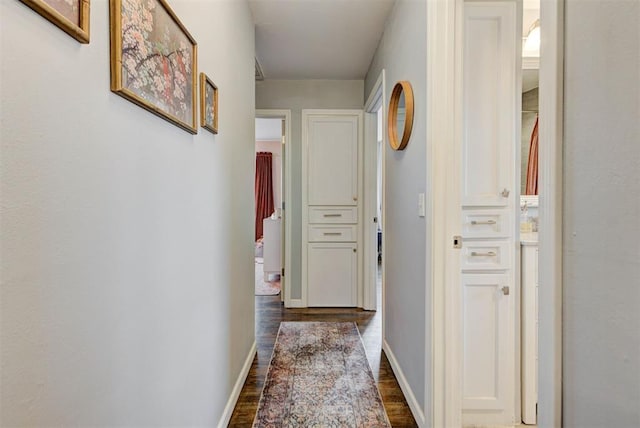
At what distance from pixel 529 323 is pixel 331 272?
226 cm

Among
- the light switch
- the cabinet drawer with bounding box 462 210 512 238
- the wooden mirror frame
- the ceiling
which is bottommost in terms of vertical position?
the cabinet drawer with bounding box 462 210 512 238

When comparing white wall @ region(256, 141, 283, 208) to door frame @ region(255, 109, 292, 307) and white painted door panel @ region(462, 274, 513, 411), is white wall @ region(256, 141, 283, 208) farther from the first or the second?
white painted door panel @ region(462, 274, 513, 411)

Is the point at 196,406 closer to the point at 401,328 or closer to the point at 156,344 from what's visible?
the point at 156,344

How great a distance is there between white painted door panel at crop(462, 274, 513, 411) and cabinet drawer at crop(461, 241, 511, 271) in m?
0.05

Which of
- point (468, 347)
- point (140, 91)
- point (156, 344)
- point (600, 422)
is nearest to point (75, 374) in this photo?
point (156, 344)

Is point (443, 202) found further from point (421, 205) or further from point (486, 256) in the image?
point (486, 256)

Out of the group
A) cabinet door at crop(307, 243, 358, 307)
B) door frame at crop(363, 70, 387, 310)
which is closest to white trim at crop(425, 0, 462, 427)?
door frame at crop(363, 70, 387, 310)

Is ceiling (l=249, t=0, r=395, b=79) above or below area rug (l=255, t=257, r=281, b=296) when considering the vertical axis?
above

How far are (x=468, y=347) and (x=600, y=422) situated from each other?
3.53ft

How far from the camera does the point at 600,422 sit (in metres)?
0.69

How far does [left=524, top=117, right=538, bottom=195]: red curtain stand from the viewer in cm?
207

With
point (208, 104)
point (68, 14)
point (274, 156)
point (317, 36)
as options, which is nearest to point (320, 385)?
point (208, 104)

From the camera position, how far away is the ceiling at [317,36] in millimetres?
2324

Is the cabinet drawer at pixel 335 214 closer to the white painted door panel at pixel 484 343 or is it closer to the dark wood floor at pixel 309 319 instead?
the dark wood floor at pixel 309 319
